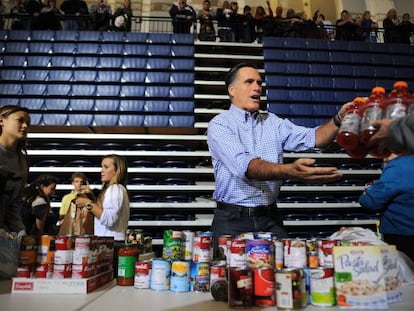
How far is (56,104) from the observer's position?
7.57 meters

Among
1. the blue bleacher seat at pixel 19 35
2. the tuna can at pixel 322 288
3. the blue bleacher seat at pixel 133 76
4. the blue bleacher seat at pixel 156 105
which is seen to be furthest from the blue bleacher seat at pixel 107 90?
the tuna can at pixel 322 288

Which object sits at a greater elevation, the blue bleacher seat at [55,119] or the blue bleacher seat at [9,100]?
the blue bleacher seat at [9,100]

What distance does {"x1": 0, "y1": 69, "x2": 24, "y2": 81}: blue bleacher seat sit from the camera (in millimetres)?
7797

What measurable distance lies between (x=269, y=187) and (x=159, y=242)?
4.26 metres

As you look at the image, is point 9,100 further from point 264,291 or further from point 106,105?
point 264,291

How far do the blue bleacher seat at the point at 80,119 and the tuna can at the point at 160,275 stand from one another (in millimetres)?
6513

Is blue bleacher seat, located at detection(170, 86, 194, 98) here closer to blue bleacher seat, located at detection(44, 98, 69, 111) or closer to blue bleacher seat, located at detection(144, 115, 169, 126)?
blue bleacher seat, located at detection(144, 115, 169, 126)

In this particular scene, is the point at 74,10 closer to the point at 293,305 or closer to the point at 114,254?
the point at 114,254

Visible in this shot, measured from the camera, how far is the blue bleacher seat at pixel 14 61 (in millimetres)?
7930

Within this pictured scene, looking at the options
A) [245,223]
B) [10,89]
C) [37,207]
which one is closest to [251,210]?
[245,223]

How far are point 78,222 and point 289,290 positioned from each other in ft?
8.25

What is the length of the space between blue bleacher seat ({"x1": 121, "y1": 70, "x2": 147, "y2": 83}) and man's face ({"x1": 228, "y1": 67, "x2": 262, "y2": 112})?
20.7 feet

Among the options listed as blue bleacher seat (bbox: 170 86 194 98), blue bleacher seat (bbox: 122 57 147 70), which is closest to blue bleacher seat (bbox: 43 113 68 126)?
blue bleacher seat (bbox: 122 57 147 70)

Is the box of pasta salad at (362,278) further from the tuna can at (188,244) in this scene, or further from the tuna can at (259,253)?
the tuna can at (188,244)
